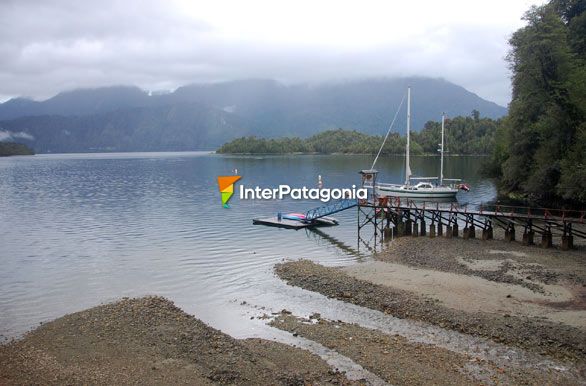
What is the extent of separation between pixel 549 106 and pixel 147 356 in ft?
180

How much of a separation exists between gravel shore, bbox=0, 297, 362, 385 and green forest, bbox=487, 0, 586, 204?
Answer: 131 feet

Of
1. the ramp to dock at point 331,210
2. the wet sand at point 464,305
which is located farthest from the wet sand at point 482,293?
the ramp to dock at point 331,210

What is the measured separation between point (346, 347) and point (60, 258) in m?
A: 30.2

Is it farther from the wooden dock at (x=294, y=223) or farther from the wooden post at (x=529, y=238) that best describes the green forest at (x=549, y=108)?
the wooden dock at (x=294, y=223)

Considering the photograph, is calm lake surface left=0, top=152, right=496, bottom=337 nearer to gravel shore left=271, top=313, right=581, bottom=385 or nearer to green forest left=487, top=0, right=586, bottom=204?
gravel shore left=271, top=313, right=581, bottom=385

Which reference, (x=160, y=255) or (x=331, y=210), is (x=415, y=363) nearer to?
(x=160, y=255)

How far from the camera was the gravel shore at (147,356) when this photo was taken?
18.6m

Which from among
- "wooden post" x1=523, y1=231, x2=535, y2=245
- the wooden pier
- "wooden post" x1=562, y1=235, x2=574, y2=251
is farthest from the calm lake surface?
"wooden post" x1=562, y1=235, x2=574, y2=251

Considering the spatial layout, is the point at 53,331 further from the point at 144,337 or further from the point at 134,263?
the point at 134,263

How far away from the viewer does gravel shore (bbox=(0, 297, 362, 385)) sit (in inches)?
731

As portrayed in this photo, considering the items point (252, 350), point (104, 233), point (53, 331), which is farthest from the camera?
point (104, 233)

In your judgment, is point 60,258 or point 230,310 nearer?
point 230,310

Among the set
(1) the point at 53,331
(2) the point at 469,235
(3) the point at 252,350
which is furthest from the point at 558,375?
(2) the point at 469,235

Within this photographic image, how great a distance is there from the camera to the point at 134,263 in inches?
1594
